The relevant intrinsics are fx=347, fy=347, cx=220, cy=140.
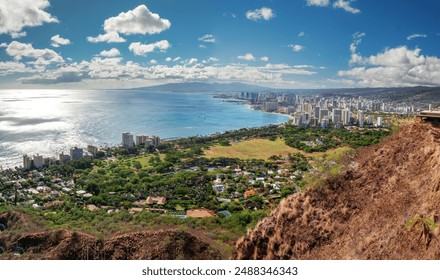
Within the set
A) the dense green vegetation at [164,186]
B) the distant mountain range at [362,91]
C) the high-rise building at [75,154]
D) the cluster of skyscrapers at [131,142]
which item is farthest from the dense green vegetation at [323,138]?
the distant mountain range at [362,91]

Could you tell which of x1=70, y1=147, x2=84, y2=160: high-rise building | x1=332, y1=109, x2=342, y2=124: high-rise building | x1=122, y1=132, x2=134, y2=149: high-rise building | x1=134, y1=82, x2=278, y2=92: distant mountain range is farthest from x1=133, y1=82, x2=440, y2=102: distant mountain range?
x1=70, y1=147, x2=84, y2=160: high-rise building

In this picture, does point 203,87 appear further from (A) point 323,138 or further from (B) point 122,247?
(B) point 122,247

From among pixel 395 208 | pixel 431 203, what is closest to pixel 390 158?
pixel 395 208

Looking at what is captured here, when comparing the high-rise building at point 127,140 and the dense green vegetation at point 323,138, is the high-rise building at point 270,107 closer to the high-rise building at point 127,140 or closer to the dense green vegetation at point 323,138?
the dense green vegetation at point 323,138

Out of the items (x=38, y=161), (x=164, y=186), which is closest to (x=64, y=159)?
(x=38, y=161)

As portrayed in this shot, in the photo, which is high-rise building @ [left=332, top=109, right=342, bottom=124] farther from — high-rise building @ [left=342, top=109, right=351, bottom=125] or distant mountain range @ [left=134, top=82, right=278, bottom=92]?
distant mountain range @ [left=134, top=82, right=278, bottom=92]

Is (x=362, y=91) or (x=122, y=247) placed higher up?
(x=362, y=91)
